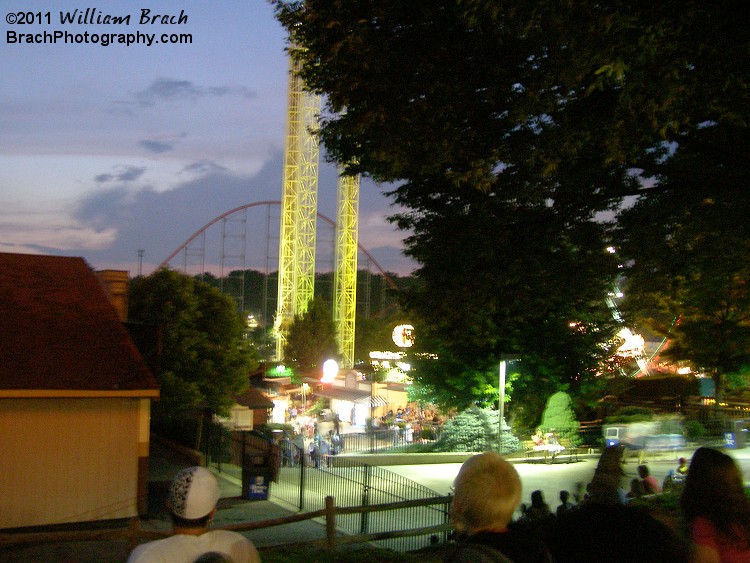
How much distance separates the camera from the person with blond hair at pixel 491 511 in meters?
3.00

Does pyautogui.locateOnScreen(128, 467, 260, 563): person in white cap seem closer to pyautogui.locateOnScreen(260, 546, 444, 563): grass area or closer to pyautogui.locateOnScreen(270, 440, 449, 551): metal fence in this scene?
pyautogui.locateOnScreen(260, 546, 444, 563): grass area

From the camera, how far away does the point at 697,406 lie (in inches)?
1432

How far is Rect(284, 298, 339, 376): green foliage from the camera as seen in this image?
75.6 m

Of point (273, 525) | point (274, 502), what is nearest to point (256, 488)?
point (274, 502)

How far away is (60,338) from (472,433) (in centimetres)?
1661

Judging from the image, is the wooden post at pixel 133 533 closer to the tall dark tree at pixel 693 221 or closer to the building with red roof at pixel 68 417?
the building with red roof at pixel 68 417

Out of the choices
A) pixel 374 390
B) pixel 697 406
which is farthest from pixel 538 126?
pixel 374 390

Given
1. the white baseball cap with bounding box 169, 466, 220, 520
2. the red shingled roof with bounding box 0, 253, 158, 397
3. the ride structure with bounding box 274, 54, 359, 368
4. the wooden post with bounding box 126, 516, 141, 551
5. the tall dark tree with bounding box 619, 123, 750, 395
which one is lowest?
the wooden post with bounding box 126, 516, 141, 551

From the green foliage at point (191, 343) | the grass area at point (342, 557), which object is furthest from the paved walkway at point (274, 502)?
the green foliage at point (191, 343)

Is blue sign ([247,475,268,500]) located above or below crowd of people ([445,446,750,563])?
below

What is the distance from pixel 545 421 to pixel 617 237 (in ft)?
60.8

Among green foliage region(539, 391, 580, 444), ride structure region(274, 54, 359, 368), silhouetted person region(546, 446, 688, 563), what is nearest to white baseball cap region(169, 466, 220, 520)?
silhouetted person region(546, 446, 688, 563)

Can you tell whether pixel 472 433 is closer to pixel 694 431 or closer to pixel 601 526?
pixel 694 431

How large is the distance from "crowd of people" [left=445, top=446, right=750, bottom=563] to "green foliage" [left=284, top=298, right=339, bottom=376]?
72.2 meters
